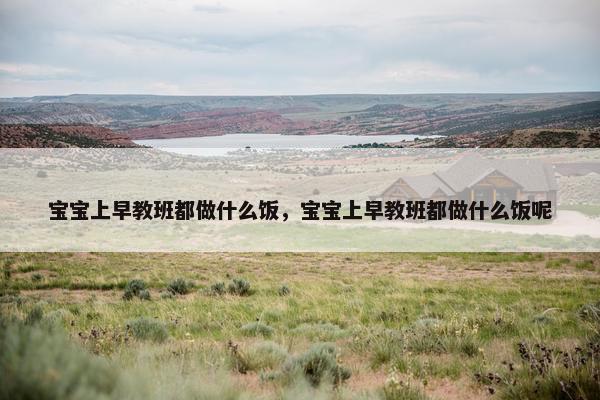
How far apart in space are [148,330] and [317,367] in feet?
10.8

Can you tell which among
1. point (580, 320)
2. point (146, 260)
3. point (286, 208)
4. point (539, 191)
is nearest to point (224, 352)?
point (580, 320)

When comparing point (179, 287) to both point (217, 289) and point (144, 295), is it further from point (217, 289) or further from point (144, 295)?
point (144, 295)

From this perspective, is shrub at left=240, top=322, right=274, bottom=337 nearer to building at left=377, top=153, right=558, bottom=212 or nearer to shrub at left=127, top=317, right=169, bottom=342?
shrub at left=127, top=317, right=169, bottom=342

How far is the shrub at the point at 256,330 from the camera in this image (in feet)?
28.8

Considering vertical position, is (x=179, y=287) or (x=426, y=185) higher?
(x=426, y=185)

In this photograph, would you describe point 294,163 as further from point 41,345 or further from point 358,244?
point 41,345

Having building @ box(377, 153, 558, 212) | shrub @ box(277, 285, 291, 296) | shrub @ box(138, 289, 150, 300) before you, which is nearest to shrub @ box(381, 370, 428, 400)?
shrub @ box(277, 285, 291, 296)

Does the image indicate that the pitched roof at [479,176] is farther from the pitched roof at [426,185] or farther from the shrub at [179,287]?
the shrub at [179,287]

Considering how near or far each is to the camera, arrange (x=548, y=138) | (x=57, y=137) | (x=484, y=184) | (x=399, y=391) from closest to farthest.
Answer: (x=399, y=391)
(x=484, y=184)
(x=57, y=137)
(x=548, y=138)

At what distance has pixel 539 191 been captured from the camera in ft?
139

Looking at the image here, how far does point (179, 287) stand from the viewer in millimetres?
16391

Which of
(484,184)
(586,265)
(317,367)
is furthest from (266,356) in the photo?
(484,184)

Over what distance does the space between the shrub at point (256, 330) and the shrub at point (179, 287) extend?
759cm

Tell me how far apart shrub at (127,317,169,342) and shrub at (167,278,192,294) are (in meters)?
7.96
